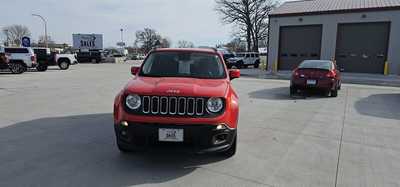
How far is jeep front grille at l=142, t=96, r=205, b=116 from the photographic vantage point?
12.2ft

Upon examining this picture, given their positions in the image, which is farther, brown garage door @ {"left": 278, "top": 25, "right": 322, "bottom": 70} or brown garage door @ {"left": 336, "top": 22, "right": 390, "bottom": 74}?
brown garage door @ {"left": 278, "top": 25, "right": 322, "bottom": 70}

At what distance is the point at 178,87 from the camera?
3.88 meters

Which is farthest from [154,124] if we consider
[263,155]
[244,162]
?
[263,155]

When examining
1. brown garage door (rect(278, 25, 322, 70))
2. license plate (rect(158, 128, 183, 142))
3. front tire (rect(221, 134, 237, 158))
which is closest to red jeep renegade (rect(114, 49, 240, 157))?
license plate (rect(158, 128, 183, 142))

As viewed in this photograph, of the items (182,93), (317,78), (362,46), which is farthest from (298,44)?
(182,93)

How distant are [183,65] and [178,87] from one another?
3.43ft

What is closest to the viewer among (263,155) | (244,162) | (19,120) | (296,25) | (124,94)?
(124,94)

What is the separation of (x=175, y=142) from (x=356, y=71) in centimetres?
2118

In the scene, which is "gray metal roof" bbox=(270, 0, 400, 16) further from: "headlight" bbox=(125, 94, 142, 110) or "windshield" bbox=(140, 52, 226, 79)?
"headlight" bbox=(125, 94, 142, 110)

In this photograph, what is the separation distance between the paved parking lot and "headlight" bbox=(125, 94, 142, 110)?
86 cm

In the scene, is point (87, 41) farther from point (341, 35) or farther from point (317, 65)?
point (317, 65)

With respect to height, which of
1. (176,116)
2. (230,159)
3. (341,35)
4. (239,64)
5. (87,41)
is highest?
(87,41)

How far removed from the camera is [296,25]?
75.7ft

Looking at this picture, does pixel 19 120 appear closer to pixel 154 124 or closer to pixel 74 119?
pixel 74 119
